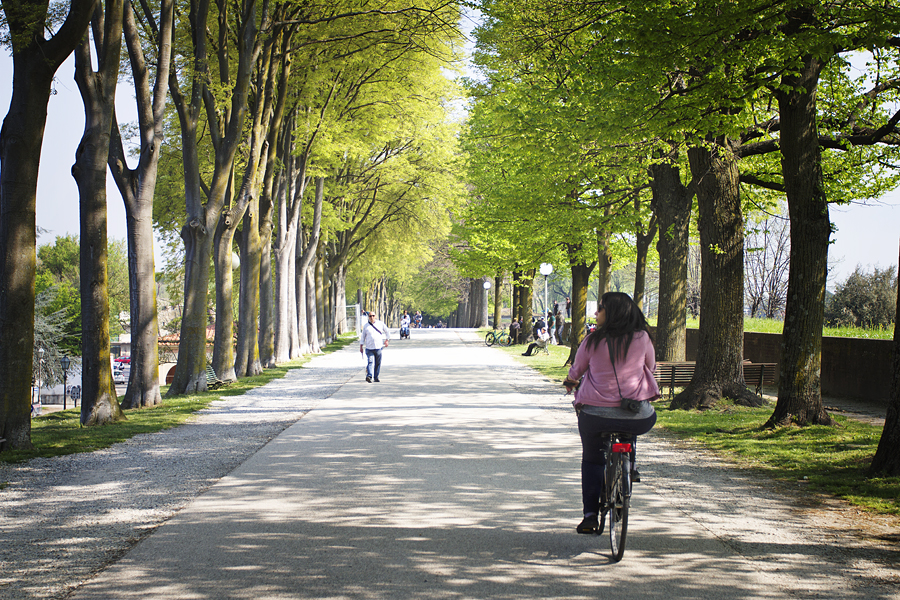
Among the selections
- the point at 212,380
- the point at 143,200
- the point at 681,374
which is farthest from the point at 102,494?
the point at 212,380

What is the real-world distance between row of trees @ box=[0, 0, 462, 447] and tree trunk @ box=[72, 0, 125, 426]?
25mm

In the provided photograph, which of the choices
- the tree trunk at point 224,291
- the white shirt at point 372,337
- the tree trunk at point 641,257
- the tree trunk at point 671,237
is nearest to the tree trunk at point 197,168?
the tree trunk at point 224,291

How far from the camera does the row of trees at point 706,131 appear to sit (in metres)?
9.45

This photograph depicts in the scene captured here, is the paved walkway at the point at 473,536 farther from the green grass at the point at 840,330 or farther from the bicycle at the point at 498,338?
the bicycle at the point at 498,338

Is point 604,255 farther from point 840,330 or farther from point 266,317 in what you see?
point 266,317

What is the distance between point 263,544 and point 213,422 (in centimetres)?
747

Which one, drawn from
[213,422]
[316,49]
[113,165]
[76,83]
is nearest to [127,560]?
[213,422]

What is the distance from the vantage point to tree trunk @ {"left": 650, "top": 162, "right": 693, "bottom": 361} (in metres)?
16.4

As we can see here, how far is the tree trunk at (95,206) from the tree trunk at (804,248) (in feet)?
31.5

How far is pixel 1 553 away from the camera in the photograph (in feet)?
17.3

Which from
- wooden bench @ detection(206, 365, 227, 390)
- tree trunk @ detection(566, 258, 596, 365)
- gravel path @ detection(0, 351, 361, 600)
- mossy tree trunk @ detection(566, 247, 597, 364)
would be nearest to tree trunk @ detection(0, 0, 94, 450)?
gravel path @ detection(0, 351, 361, 600)

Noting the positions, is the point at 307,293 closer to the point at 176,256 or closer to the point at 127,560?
the point at 176,256

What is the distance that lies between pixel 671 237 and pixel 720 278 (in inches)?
131

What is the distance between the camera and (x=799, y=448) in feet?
31.3
